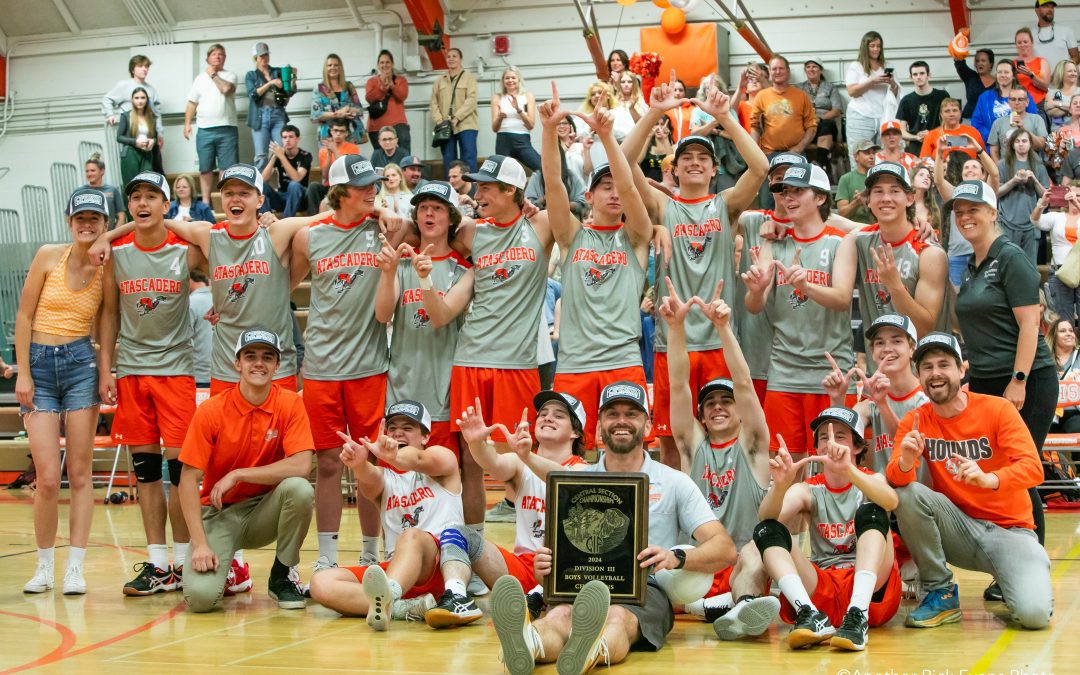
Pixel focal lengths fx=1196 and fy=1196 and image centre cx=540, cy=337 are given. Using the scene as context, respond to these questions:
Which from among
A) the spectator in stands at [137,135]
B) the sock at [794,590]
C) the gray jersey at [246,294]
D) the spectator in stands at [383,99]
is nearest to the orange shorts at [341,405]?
the gray jersey at [246,294]

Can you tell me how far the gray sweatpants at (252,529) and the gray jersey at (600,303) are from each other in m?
1.71

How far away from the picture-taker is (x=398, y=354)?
737cm

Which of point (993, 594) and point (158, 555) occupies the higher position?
point (158, 555)

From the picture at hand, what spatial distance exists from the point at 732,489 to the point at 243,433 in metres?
2.71

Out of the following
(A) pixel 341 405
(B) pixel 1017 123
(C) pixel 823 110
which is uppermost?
(C) pixel 823 110

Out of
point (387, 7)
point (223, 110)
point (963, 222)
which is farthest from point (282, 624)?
point (387, 7)

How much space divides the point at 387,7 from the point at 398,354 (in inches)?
496

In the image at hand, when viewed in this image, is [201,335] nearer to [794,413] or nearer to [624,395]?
[794,413]

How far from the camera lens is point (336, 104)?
55.0ft

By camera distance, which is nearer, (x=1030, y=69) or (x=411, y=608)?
(x=411, y=608)

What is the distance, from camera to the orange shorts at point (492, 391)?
7.17m

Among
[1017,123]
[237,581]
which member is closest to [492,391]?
[237,581]

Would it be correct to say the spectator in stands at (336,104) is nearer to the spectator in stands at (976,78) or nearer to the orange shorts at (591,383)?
the spectator in stands at (976,78)

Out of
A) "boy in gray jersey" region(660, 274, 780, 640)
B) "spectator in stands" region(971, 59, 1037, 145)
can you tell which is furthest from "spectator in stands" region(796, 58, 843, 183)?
"boy in gray jersey" region(660, 274, 780, 640)
